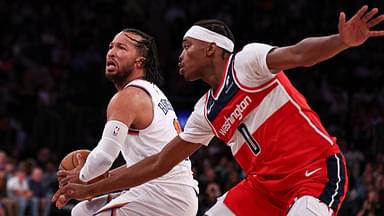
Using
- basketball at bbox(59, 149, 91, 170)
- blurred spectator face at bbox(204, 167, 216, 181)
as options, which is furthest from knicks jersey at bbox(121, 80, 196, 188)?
blurred spectator face at bbox(204, 167, 216, 181)

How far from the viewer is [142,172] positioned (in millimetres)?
5449

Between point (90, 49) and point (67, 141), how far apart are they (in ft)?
10.2

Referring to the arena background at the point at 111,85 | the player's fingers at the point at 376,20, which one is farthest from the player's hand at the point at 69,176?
the arena background at the point at 111,85

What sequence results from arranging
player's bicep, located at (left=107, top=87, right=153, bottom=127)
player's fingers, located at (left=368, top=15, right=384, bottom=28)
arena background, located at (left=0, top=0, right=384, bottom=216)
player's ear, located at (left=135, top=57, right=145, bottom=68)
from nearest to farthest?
player's fingers, located at (left=368, top=15, right=384, bottom=28) < player's bicep, located at (left=107, top=87, right=153, bottom=127) < player's ear, located at (left=135, top=57, right=145, bottom=68) < arena background, located at (left=0, top=0, right=384, bottom=216)

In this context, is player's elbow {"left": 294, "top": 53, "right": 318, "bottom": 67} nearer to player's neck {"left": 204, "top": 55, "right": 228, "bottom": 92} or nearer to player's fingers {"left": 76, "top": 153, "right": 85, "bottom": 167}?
player's neck {"left": 204, "top": 55, "right": 228, "bottom": 92}

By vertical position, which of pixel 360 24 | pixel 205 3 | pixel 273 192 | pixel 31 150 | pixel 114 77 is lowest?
pixel 31 150

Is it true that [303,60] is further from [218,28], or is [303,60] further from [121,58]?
[121,58]

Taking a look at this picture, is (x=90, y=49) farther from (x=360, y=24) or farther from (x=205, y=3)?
(x=360, y=24)

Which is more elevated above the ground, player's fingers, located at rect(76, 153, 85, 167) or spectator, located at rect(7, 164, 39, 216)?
player's fingers, located at rect(76, 153, 85, 167)

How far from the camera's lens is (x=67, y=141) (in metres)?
16.4

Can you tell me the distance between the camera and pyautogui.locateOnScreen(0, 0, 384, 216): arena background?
48.4 ft

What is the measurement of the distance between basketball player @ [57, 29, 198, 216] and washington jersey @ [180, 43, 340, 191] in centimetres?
96

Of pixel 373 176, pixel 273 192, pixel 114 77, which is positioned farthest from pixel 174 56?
pixel 273 192

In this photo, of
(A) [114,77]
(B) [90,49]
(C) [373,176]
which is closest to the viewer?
(A) [114,77]
